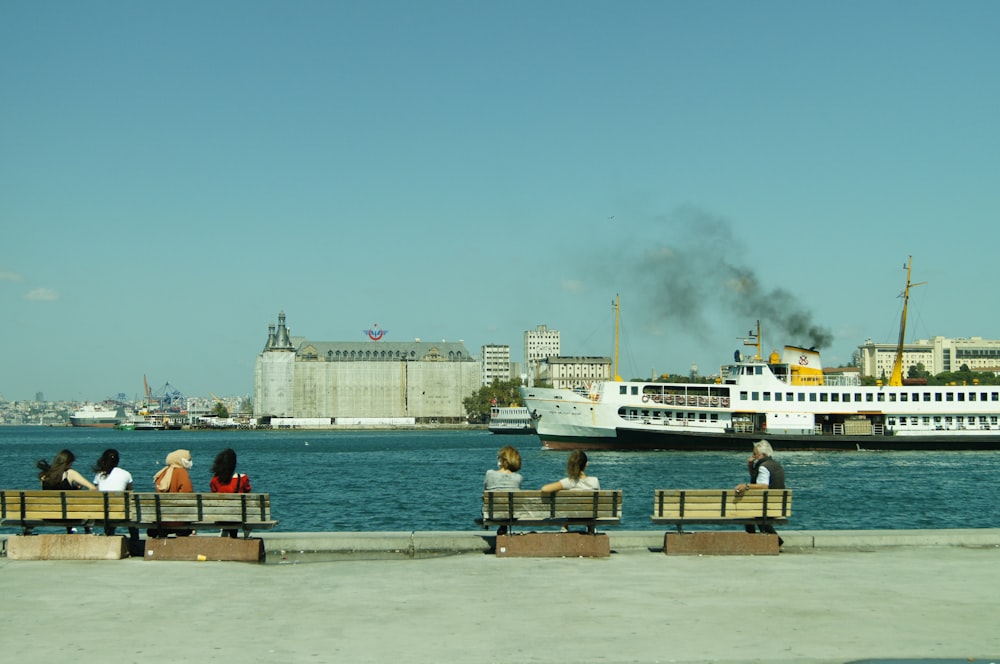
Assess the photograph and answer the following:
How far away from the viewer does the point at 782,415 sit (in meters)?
74.9

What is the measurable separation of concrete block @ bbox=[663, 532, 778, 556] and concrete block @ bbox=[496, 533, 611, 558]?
0.99 m

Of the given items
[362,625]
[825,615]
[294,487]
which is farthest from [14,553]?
[294,487]

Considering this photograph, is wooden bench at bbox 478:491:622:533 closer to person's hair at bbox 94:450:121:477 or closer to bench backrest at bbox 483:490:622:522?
bench backrest at bbox 483:490:622:522

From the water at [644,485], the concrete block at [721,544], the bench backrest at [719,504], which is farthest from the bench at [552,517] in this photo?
the water at [644,485]

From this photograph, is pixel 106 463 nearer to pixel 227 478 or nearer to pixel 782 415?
pixel 227 478

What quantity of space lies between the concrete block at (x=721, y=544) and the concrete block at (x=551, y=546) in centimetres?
99

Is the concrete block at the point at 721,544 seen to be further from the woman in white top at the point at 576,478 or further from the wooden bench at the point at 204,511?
the wooden bench at the point at 204,511

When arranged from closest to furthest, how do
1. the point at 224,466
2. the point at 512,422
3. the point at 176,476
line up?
1. the point at 224,466
2. the point at 176,476
3. the point at 512,422

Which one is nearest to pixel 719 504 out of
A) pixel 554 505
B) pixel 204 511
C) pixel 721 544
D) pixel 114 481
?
pixel 721 544

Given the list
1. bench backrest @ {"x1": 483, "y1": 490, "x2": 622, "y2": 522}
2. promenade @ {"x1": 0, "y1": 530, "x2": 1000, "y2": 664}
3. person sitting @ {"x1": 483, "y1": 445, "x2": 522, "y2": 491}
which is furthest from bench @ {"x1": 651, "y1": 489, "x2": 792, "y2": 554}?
person sitting @ {"x1": 483, "y1": 445, "x2": 522, "y2": 491}

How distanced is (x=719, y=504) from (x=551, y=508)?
2.30 meters

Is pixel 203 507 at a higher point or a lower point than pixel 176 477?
lower

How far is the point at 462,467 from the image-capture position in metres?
65.2

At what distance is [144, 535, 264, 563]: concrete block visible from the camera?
14.3 m
